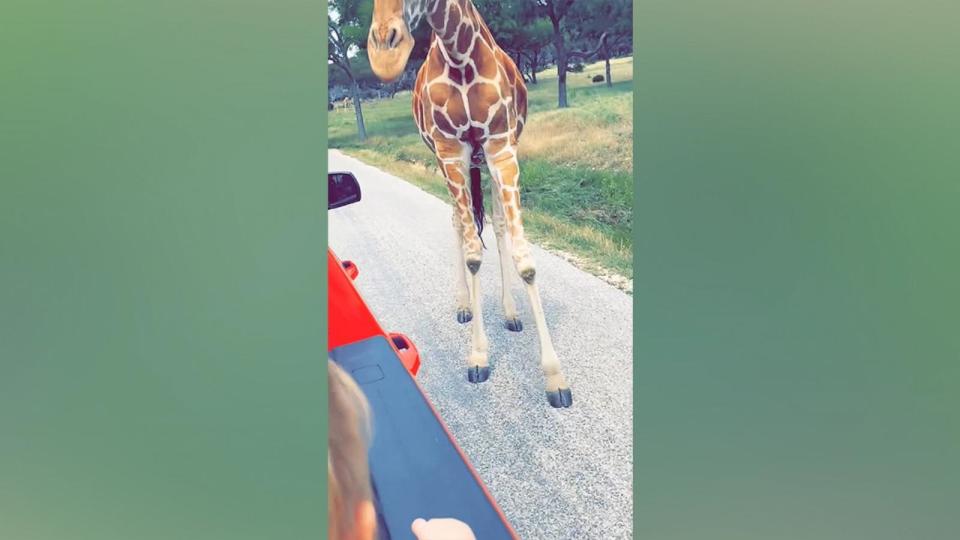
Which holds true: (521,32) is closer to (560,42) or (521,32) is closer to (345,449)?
(560,42)

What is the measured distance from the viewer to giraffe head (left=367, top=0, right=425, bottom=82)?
1965 millimetres

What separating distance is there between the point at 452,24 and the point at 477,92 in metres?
0.24

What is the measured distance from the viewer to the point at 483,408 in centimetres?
211

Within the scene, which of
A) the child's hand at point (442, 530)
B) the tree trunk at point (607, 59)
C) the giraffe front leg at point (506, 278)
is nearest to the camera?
the child's hand at point (442, 530)

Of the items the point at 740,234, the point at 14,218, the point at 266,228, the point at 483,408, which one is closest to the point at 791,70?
the point at 740,234

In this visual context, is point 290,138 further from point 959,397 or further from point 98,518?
point 959,397

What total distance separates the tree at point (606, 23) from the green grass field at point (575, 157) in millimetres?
53

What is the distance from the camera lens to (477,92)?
2.12 metres

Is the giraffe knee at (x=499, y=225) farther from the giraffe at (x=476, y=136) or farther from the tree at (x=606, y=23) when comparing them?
the tree at (x=606, y=23)

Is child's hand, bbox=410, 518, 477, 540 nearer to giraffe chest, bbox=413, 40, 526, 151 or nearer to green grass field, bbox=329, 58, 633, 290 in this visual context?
green grass field, bbox=329, 58, 633, 290

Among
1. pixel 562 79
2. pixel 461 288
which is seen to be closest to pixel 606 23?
pixel 562 79

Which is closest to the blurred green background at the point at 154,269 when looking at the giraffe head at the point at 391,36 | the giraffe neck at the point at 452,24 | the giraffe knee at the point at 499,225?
the giraffe head at the point at 391,36

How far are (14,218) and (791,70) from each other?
103 inches

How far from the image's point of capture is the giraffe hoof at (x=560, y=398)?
2.08m
